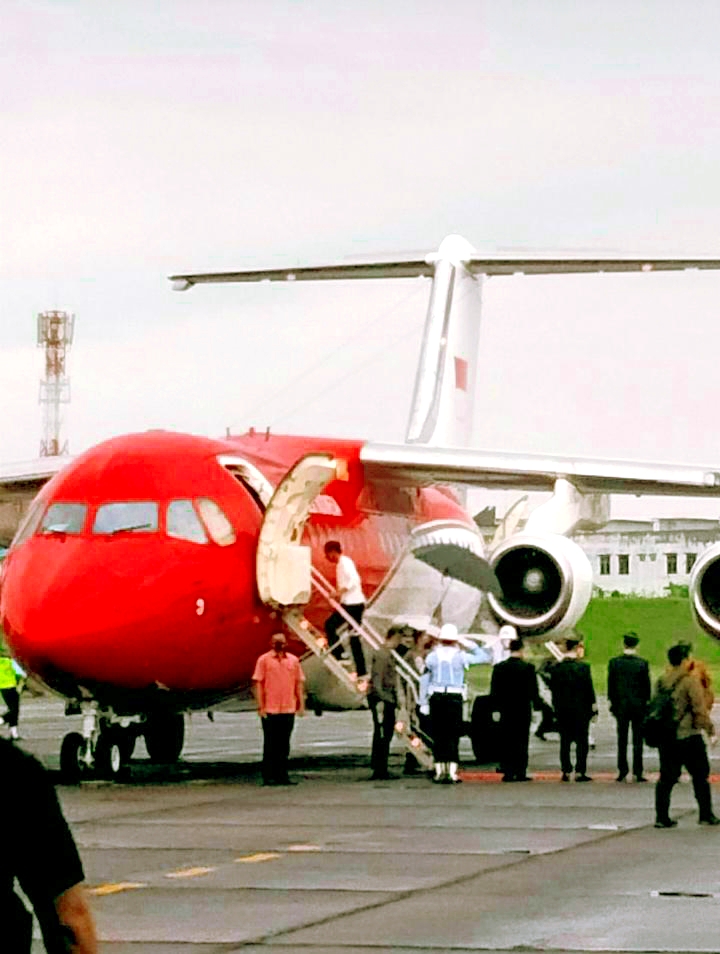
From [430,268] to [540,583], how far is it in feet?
21.9

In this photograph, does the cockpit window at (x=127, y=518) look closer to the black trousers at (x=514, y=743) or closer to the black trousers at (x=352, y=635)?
the black trousers at (x=352, y=635)

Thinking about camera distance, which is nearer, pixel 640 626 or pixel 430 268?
pixel 430 268

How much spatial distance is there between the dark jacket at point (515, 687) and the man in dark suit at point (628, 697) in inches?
32.6

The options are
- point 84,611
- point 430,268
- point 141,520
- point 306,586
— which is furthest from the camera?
point 430,268

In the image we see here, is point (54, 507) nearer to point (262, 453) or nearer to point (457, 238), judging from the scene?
point (262, 453)

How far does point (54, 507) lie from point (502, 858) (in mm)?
7847

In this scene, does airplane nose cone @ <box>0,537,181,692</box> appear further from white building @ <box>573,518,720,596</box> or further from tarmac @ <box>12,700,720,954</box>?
white building @ <box>573,518,720,596</box>

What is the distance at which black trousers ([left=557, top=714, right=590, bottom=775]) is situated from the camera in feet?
70.8

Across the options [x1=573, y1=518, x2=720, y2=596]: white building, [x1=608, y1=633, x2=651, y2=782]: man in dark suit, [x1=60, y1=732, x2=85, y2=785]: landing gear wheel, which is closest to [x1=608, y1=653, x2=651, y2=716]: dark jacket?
[x1=608, y1=633, x2=651, y2=782]: man in dark suit

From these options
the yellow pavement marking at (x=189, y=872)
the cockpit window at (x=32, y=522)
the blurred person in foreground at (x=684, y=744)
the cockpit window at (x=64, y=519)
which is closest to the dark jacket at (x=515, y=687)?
the cockpit window at (x=64, y=519)

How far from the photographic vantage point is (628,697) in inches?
853

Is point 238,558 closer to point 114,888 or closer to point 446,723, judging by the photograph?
point 446,723

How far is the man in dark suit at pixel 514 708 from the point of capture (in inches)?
854

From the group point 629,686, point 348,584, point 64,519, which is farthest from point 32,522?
point 629,686
